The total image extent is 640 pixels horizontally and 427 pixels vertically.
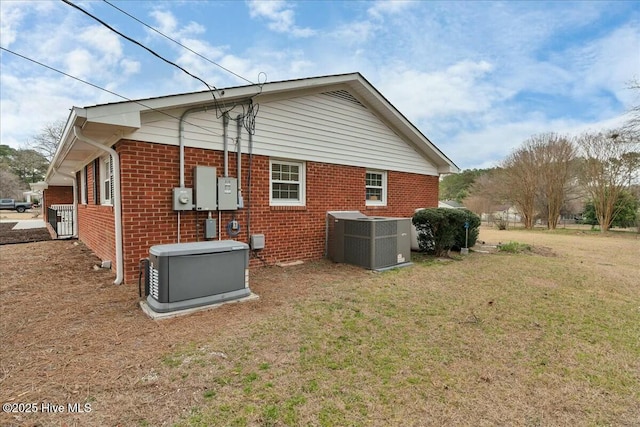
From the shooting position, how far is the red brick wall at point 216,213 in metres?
5.41

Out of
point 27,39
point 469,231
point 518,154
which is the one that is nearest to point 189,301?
point 27,39

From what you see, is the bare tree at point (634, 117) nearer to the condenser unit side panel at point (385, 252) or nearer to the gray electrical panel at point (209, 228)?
the condenser unit side panel at point (385, 252)

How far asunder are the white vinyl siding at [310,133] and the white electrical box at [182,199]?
0.90 m

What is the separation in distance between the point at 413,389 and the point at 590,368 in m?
1.82

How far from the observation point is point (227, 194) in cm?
628

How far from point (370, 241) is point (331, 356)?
409cm

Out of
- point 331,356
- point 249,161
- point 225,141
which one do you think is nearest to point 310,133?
point 249,161

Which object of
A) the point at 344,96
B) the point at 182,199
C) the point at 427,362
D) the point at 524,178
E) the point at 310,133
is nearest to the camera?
the point at 427,362

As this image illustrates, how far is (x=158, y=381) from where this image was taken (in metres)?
2.62

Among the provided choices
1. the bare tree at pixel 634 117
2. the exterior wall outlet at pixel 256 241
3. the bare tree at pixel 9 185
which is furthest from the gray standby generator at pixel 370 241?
the bare tree at pixel 9 185

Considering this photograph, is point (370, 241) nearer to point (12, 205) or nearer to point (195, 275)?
point (195, 275)

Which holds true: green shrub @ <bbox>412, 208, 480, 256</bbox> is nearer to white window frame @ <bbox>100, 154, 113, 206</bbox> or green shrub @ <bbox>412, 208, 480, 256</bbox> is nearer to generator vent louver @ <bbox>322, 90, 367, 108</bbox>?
generator vent louver @ <bbox>322, 90, 367, 108</bbox>

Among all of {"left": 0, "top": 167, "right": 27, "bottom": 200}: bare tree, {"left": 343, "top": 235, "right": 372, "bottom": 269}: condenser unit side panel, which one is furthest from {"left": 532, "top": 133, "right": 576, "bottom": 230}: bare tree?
{"left": 0, "top": 167, "right": 27, "bottom": 200}: bare tree

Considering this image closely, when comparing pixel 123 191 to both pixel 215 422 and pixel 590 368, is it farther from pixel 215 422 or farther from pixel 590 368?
pixel 590 368
